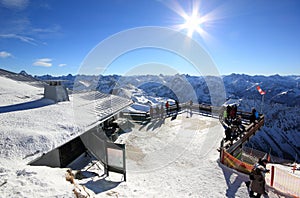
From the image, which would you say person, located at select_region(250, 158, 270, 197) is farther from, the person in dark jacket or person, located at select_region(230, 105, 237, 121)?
person, located at select_region(230, 105, 237, 121)

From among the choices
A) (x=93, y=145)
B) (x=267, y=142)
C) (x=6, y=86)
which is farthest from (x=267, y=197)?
(x=267, y=142)

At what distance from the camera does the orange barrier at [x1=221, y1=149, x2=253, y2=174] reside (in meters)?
7.22

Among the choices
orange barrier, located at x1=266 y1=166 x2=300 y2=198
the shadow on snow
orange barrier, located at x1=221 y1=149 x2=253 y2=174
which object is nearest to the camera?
orange barrier, located at x1=266 y1=166 x2=300 y2=198

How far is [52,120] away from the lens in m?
7.00

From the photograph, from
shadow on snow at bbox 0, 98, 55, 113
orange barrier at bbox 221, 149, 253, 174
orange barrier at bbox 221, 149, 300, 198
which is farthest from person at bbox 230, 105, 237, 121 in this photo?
shadow on snow at bbox 0, 98, 55, 113

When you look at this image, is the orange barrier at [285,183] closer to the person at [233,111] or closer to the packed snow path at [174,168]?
the packed snow path at [174,168]

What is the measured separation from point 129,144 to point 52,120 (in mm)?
4915

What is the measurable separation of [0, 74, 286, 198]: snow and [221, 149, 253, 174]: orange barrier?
0.73 ft

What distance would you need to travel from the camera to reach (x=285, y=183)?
673 cm

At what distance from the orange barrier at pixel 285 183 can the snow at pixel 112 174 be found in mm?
621

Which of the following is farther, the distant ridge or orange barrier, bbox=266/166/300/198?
the distant ridge

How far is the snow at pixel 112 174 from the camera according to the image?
4.04m

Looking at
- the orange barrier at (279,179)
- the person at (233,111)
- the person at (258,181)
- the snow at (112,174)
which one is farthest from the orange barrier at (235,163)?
the person at (233,111)

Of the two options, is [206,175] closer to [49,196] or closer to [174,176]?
[174,176]
